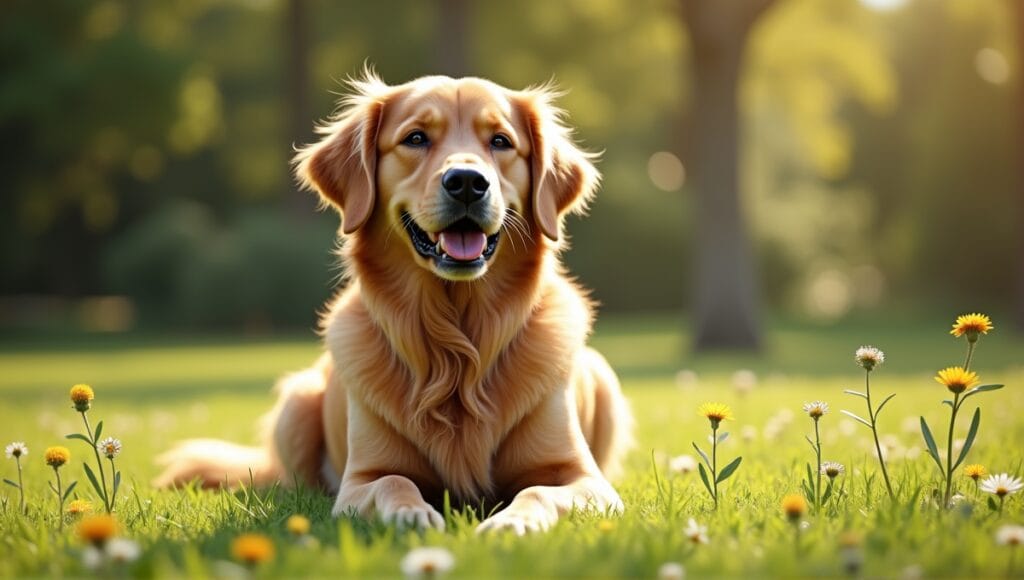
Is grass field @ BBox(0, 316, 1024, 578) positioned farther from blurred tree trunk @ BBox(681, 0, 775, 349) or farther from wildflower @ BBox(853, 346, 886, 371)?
blurred tree trunk @ BBox(681, 0, 775, 349)

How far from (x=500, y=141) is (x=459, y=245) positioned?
1.82 feet

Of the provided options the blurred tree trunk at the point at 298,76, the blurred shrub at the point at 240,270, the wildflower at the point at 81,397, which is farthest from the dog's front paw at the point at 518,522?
the blurred tree trunk at the point at 298,76

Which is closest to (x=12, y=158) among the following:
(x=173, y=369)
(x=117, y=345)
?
(x=117, y=345)

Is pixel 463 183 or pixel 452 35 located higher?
pixel 452 35

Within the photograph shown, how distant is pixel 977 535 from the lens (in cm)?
279

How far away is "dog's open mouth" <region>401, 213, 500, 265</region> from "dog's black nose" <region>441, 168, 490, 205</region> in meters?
0.10

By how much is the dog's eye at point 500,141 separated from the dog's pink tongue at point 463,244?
454mm

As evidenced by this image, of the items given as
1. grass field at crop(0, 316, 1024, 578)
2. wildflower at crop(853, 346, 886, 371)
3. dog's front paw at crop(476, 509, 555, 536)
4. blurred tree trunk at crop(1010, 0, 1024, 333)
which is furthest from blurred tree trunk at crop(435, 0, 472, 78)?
dog's front paw at crop(476, 509, 555, 536)

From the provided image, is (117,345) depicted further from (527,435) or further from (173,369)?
(527,435)

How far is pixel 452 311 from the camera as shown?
414 cm

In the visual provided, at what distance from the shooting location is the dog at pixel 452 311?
12.7 feet

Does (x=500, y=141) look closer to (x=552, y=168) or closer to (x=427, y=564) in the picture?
(x=552, y=168)

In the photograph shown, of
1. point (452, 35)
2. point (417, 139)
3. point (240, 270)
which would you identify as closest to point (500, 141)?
point (417, 139)

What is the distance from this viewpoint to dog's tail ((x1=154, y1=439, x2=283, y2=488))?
478cm
